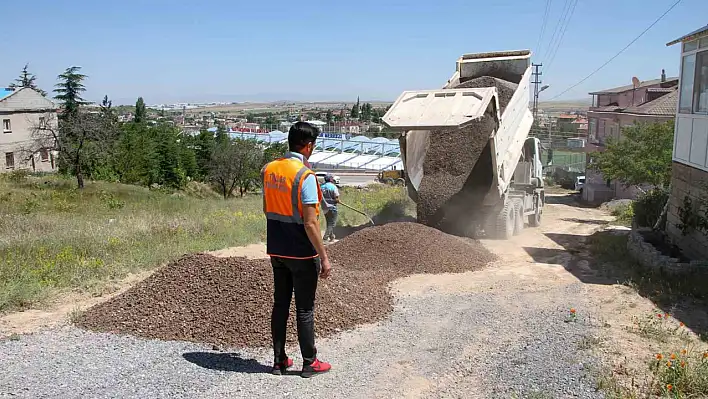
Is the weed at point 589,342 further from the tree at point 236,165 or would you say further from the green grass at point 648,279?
the tree at point 236,165

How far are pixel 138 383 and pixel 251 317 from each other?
4.64 feet

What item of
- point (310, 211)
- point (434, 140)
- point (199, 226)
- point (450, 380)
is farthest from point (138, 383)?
point (434, 140)

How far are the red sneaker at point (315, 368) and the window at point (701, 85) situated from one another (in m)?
8.27

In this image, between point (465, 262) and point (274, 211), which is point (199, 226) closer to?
point (465, 262)

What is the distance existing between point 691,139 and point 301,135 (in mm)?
8466

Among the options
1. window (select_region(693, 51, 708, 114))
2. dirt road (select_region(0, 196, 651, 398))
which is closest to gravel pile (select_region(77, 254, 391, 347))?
dirt road (select_region(0, 196, 651, 398))

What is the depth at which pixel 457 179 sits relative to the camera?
39.2ft

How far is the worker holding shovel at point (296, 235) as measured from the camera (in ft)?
14.2

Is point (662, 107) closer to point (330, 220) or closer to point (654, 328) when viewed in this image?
point (330, 220)

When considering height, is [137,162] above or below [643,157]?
below

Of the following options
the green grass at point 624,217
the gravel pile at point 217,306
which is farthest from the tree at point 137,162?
the gravel pile at point 217,306

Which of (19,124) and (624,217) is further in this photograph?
(19,124)

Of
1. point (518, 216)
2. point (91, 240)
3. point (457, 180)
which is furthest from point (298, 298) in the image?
point (518, 216)

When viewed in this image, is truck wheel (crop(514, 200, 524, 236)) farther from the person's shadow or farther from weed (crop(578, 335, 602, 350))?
the person's shadow
